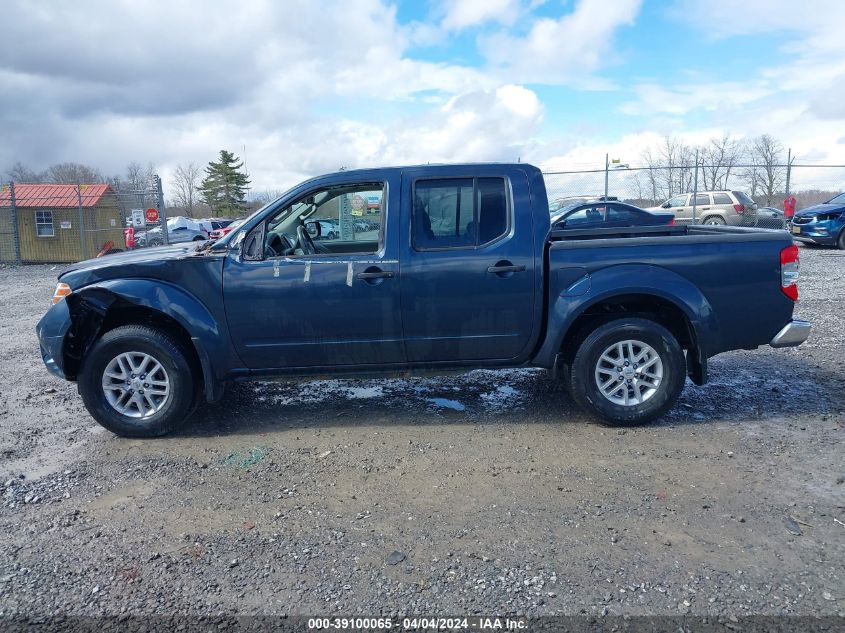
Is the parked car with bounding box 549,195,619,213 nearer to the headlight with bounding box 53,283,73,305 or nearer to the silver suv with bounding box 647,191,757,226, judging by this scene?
the silver suv with bounding box 647,191,757,226

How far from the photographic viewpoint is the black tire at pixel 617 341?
4.81 meters

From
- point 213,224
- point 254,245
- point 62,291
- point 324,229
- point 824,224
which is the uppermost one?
point 213,224

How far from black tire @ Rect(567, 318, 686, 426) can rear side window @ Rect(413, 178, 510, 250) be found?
109cm

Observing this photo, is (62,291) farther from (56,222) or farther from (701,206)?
(701,206)

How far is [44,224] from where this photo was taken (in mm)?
20672

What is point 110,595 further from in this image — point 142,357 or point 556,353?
point 556,353

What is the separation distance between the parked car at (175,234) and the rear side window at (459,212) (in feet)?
43.2

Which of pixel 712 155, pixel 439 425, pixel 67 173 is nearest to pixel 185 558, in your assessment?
pixel 439 425

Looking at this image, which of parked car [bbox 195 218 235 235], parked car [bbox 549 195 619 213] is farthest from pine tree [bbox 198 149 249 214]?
parked car [bbox 549 195 619 213]

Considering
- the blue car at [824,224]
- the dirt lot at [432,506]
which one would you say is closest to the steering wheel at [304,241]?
the dirt lot at [432,506]

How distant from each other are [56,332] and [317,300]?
1911mm

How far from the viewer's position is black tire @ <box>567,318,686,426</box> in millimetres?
4812

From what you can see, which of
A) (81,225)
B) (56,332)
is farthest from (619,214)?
(81,225)

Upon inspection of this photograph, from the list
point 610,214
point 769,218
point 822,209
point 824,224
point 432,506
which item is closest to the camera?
point 432,506
